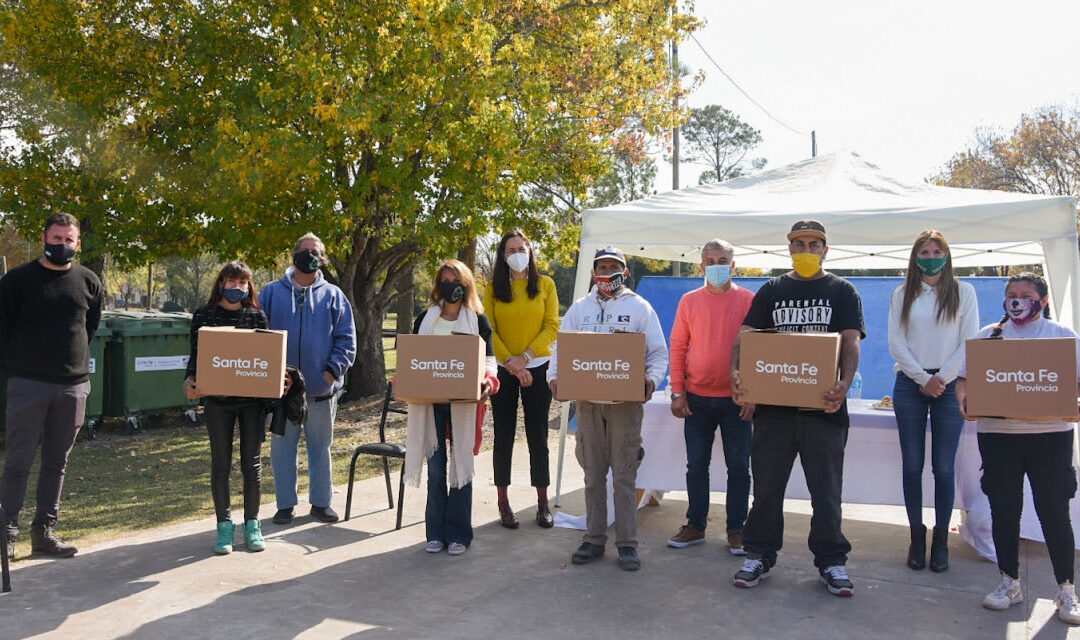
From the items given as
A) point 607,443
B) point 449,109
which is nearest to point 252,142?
point 449,109

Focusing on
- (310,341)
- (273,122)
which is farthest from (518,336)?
(273,122)

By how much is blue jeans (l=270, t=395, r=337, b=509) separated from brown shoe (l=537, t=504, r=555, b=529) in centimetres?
151

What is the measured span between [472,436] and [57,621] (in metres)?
2.38

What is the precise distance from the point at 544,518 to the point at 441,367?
1.59 metres

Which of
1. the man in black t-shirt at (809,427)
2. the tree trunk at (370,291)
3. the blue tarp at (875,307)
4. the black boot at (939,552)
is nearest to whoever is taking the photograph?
the man in black t-shirt at (809,427)

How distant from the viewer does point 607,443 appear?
520cm

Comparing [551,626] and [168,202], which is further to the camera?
[168,202]

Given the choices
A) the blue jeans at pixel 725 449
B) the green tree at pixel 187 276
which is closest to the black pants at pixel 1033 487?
the blue jeans at pixel 725 449

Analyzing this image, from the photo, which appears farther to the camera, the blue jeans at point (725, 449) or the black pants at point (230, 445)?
the blue jeans at point (725, 449)

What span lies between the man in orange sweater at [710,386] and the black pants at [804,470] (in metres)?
0.65

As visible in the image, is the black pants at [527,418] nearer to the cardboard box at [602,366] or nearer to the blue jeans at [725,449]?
the cardboard box at [602,366]

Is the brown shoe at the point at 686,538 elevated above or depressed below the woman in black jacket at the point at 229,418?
below

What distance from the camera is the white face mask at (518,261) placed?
18.8ft

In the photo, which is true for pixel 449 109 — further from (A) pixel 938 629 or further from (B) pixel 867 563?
(A) pixel 938 629
